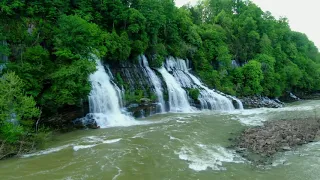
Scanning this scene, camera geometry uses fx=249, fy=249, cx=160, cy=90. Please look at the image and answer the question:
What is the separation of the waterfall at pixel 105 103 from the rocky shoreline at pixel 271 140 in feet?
30.4

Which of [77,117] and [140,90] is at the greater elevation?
[140,90]

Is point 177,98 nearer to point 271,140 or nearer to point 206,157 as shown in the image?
point 271,140

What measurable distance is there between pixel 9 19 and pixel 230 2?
47.4 metres

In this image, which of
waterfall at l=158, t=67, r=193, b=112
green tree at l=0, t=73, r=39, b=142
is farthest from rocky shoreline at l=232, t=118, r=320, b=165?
green tree at l=0, t=73, r=39, b=142

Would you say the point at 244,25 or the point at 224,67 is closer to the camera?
the point at 224,67

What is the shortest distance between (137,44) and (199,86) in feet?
30.2

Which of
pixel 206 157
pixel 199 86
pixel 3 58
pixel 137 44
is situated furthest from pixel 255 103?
pixel 3 58

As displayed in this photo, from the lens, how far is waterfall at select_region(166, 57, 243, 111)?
2727cm

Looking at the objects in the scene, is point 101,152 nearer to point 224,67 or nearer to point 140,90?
point 140,90

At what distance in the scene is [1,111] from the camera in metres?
12.1

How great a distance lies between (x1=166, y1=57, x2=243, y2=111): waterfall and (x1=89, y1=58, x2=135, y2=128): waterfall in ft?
31.6

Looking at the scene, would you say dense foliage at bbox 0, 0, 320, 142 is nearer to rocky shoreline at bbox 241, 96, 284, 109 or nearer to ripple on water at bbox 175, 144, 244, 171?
rocky shoreline at bbox 241, 96, 284, 109

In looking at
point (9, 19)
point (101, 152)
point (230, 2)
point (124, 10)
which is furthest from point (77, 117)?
point (230, 2)

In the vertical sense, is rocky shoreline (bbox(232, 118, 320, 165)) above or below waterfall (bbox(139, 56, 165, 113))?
below
